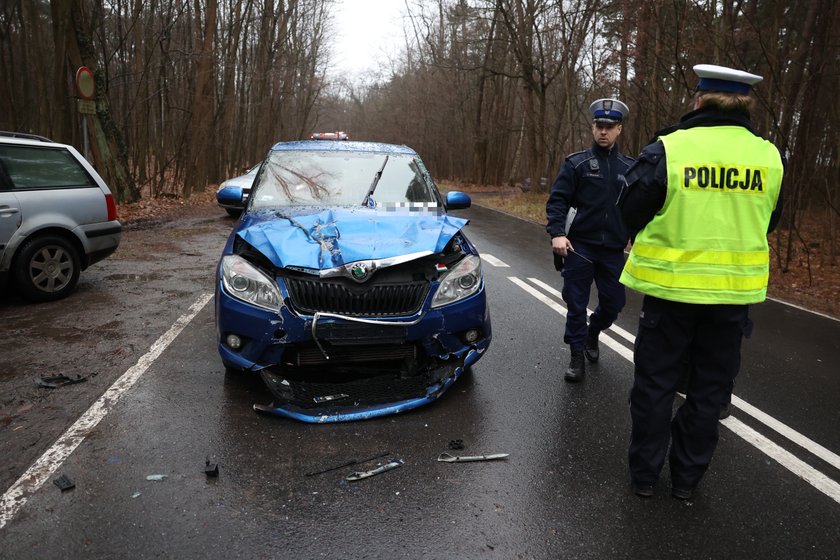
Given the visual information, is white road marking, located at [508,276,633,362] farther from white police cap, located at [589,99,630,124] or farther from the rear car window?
the rear car window

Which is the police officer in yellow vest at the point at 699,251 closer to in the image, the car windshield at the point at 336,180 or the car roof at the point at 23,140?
the car windshield at the point at 336,180

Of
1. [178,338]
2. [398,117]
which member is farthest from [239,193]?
[398,117]

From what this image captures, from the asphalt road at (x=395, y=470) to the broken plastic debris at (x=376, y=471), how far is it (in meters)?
0.04

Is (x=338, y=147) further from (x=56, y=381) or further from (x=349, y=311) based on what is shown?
(x=56, y=381)

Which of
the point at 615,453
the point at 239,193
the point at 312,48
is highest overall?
the point at 312,48

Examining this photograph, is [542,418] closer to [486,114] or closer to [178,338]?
[178,338]

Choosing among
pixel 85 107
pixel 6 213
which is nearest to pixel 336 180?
pixel 6 213

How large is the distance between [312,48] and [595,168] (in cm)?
3868

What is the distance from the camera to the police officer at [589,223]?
4.47 metres

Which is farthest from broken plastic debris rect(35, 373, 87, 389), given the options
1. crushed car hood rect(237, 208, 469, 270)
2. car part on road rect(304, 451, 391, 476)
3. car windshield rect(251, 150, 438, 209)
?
car part on road rect(304, 451, 391, 476)

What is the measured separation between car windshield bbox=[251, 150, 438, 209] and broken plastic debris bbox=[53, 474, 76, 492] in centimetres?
262

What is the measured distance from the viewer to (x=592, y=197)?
14.9ft

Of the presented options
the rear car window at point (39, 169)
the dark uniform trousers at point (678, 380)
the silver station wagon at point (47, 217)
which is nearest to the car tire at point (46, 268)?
the silver station wagon at point (47, 217)

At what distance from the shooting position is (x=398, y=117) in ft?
157
